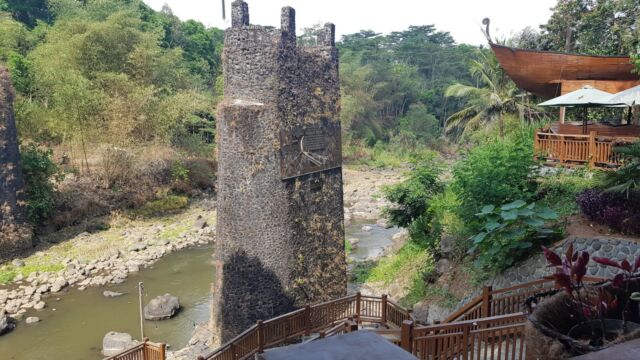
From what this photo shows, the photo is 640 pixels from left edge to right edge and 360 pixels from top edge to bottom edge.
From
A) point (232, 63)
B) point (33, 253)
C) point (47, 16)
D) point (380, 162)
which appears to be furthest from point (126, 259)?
point (47, 16)

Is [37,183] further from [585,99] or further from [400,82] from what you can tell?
[400,82]

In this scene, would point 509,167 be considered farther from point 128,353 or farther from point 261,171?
point 128,353

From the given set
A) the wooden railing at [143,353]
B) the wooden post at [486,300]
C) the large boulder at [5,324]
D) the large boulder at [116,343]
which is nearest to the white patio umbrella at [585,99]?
the wooden post at [486,300]

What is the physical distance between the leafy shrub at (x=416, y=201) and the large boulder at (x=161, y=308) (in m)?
6.49

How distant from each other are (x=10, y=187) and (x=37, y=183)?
154 cm

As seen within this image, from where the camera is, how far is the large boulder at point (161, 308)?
12.3 m

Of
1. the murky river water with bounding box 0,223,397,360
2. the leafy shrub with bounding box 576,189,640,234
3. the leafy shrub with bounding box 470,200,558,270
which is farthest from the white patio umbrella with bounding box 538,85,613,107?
the murky river water with bounding box 0,223,397,360

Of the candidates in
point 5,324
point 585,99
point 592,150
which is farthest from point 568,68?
point 5,324

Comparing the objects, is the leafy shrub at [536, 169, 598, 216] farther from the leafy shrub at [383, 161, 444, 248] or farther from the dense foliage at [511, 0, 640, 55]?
the dense foliage at [511, 0, 640, 55]

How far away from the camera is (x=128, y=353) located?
303 inches

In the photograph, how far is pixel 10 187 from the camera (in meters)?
15.9

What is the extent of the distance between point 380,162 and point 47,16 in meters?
28.3

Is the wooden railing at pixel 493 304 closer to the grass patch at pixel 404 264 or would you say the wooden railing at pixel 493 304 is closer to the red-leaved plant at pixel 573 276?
the red-leaved plant at pixel 573 276

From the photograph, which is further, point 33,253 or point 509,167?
point 33,253
